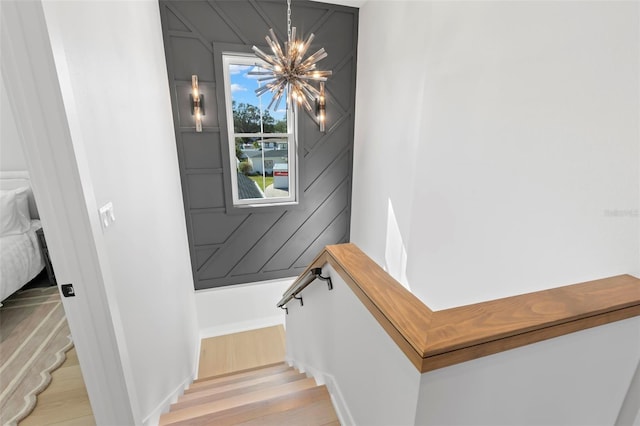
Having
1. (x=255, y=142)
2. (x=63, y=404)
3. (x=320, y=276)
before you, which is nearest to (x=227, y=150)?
(x=255, y=142)

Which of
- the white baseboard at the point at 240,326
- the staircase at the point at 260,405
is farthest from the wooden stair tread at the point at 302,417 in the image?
the white baseboard at the point at 240,326

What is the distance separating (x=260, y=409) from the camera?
5.19 ft

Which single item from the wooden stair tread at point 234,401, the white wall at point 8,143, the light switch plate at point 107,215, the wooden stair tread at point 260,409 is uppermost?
the white wall at point 8,143

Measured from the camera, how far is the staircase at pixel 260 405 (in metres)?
1.46

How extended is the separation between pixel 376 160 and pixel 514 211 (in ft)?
5.51

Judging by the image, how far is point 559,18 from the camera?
3.96 feet

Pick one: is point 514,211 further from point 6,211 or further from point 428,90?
point 6,211

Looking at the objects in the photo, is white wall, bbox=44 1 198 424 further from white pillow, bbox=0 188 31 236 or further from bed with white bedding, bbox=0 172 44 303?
white pillow, bbox=0 188 31 236

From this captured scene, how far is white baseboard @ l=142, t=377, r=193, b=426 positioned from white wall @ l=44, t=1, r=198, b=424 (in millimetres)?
11

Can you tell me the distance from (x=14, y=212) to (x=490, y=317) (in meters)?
4.23

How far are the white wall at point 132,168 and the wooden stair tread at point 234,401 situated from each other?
0.40 ft

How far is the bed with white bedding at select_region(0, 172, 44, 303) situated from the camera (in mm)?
2602

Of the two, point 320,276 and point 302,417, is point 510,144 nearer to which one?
point 320,276

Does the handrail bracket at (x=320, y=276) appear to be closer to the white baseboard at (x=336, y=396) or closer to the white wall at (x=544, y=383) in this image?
the white baseboard at (x=336, y=396)
